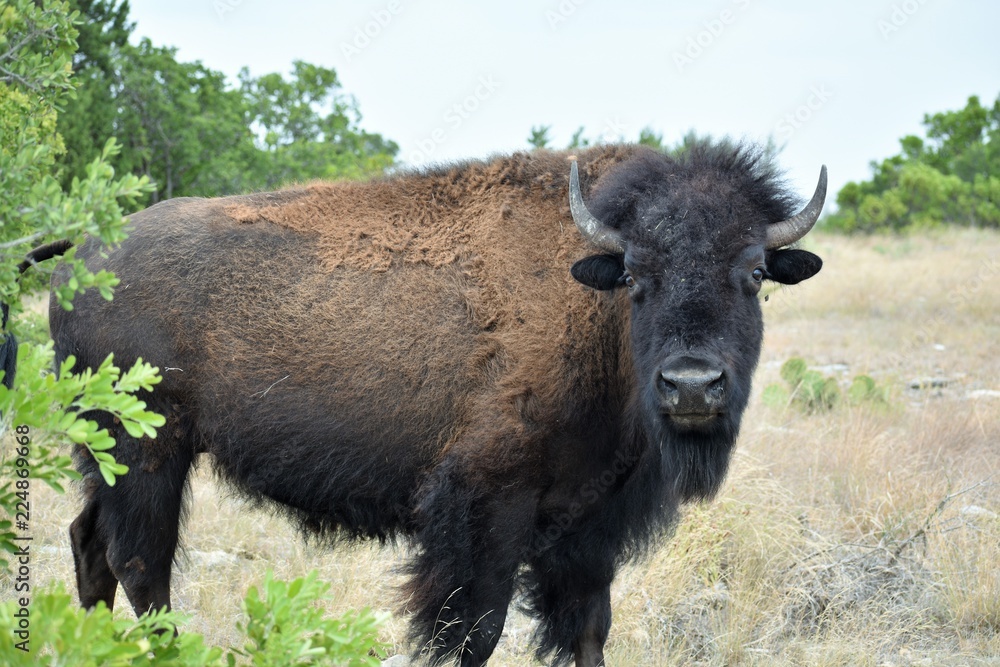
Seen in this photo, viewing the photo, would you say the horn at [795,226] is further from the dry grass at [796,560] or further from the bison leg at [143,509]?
the bison leg at [143,509]

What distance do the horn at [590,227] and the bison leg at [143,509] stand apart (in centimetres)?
245

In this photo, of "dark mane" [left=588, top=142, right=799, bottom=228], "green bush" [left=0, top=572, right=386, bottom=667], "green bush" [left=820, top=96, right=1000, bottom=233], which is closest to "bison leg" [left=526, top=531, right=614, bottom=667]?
"dark mane" [left=588, top=142, right=799, bottom=228]

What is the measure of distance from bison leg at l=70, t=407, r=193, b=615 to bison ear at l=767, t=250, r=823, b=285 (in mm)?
3351

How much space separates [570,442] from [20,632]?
8.52 ft

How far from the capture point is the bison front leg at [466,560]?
4207mm

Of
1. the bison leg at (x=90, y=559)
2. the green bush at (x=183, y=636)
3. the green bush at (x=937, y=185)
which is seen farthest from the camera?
the green bush at (x=937, y=185)

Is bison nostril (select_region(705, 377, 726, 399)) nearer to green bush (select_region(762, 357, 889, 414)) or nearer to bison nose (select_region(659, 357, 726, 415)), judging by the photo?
bison nose (select_region(659, 357, 726, 415))

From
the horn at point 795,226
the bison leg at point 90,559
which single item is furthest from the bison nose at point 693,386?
the bison leg at point 90,559

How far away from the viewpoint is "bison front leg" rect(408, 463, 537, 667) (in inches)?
166

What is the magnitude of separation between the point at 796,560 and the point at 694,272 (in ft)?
8.89

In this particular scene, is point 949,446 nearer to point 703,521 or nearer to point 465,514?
point 703,521

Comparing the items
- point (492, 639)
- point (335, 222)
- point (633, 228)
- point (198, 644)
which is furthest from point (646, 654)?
point (198, 644)

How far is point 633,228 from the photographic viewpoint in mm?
4258

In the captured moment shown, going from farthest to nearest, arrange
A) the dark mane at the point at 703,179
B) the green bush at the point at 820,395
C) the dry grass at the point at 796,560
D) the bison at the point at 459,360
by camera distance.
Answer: the green bush at the point at 820,395
the dry grass at the point at 796,560
the dark mane at the point at 703,179
the bison at the point at 459,360
